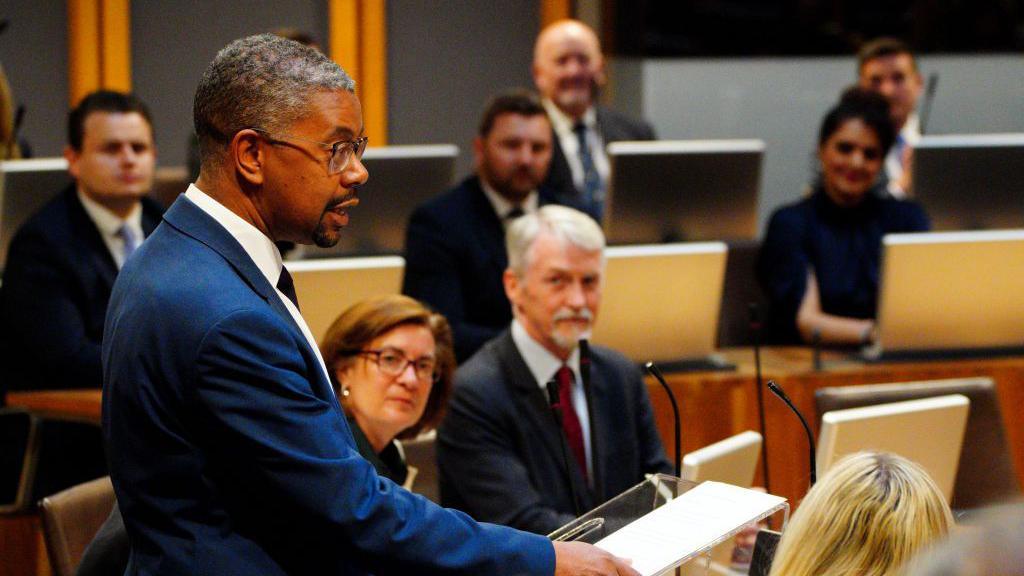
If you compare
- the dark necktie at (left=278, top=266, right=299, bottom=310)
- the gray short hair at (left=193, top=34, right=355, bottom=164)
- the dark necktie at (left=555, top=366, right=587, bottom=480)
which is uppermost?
the gray short hair at (left=193, top=34, right=355, bottom=164)

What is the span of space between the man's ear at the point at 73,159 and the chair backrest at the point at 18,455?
755mm

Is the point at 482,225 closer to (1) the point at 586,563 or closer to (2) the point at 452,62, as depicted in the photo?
(1) the point at 586,563

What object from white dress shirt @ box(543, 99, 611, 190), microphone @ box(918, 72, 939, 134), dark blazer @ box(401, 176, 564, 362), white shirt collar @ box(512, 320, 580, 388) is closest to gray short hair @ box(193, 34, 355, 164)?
white shirt collar @ box(512, 320, 580, 388)

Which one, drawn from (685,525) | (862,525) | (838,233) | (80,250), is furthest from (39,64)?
(862,525)

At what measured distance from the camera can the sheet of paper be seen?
58.6 inches

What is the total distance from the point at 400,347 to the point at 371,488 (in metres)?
0.92

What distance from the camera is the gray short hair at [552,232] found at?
8.52 feet

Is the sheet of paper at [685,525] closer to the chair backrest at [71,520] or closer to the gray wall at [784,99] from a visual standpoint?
the chair backrest at [71,520]

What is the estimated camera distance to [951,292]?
10.7ft

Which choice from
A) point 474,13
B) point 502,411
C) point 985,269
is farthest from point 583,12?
point 502,411

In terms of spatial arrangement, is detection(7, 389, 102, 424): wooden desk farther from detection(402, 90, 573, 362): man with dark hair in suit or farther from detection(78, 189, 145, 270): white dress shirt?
detection(402, 90, 573, 362): man with dark hair in suit

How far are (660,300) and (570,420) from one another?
2.25 feet

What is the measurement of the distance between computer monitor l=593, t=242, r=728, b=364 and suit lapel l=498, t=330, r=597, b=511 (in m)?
0.57

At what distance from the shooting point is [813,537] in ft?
4.77
